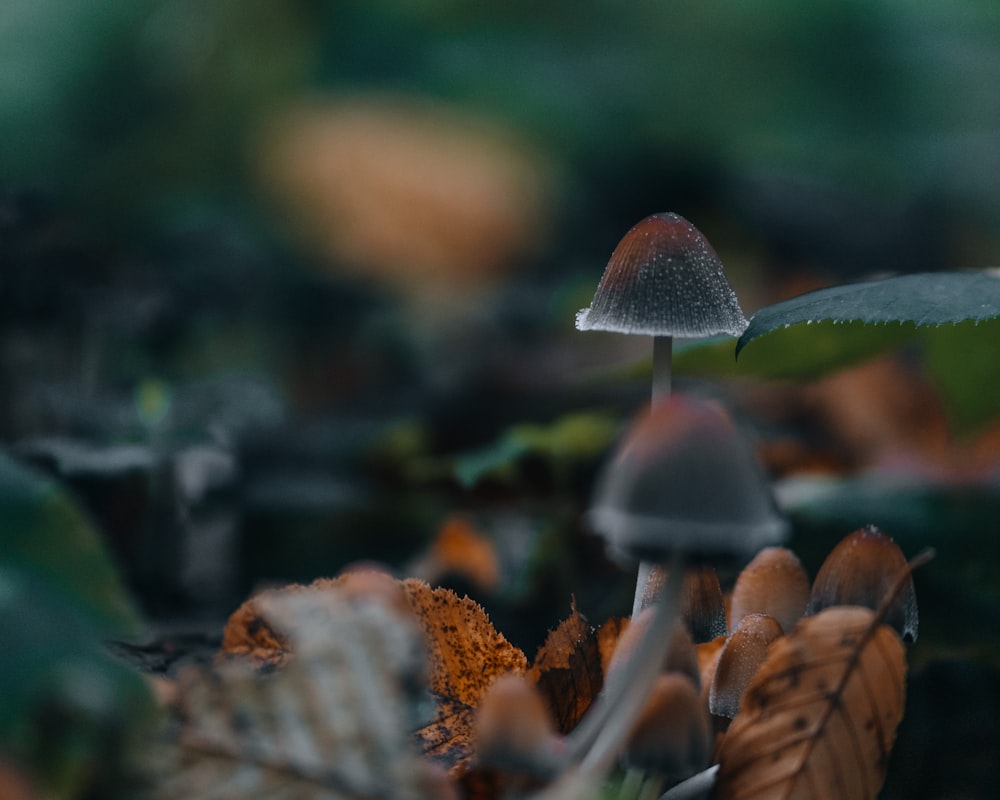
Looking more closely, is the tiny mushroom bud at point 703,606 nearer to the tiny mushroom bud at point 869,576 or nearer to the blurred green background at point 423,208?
the tiny mushroom bud at point 869,576

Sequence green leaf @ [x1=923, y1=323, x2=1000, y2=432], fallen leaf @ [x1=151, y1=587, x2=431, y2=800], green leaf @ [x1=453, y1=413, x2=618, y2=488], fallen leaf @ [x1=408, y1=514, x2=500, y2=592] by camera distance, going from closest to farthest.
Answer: fallen leaf @ [x1=151, y1=587, x2=431, y2=800] < green leaf @ [x1=923, y1=323, x2=1000, y2=432] < green leaf @ [x1=453, y1=413, x2=618, y2=488] < fallen leaf @ [x1=408, y1=514, x2=500, y2=592]

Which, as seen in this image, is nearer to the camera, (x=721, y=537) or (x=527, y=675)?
(x=721, y=537)

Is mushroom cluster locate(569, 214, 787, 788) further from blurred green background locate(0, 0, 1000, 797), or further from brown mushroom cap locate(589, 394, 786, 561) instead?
blurred green background locate(0, 0, 1000, 797)

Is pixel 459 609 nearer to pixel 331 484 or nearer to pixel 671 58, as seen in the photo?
pixel 331 484

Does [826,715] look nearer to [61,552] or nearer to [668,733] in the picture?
[668,733]

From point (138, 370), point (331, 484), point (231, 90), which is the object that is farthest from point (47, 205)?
point (231, 90)

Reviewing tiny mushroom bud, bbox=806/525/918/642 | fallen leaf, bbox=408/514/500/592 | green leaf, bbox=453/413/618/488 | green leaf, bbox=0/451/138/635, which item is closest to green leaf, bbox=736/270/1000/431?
tiny mushroom bud, bbox=806/525/918/642
